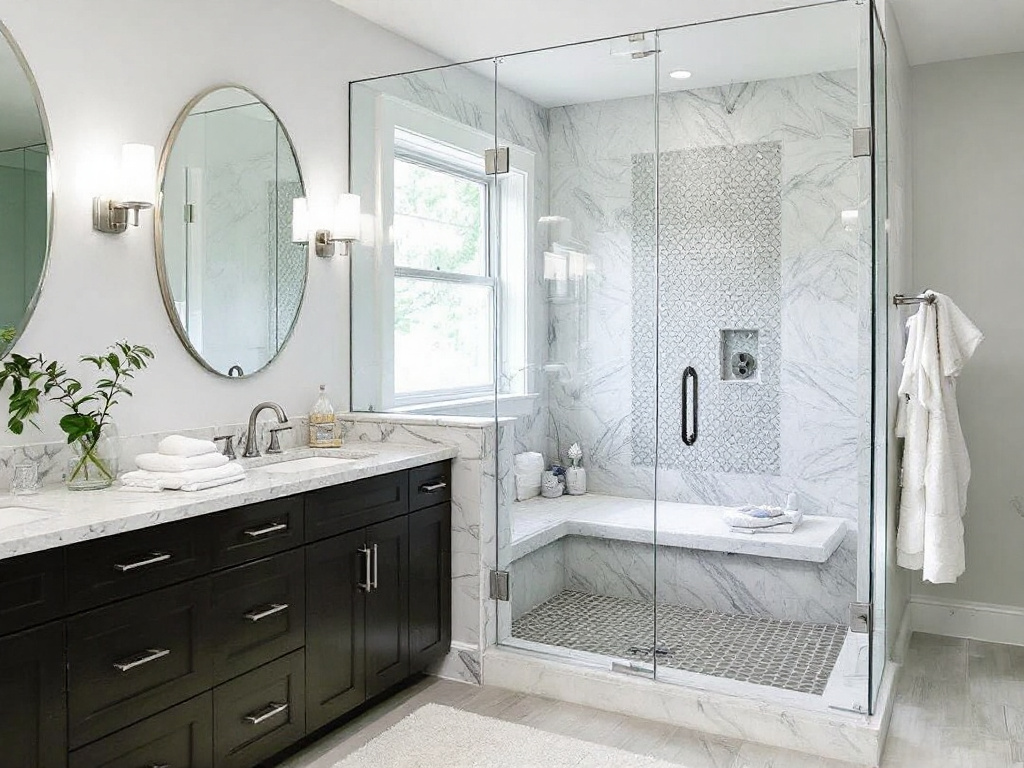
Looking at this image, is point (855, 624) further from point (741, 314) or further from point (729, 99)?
point (729, 99)

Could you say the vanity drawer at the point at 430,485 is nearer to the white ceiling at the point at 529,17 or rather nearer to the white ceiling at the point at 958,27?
the white ceiling at the point at 529,17

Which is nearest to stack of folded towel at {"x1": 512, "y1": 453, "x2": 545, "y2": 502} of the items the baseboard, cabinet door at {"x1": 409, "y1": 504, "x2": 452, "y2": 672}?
cabinet door at {"x1": 409, "y1": 504, "x2": 452, "y2": 672}

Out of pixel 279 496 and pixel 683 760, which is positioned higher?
pixel 279 496

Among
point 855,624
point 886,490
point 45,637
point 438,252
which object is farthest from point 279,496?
point 886,490

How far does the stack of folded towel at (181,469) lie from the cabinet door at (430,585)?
0.84 m

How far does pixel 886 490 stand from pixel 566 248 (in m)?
1.47

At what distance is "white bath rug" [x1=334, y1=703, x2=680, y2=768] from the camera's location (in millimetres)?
2713

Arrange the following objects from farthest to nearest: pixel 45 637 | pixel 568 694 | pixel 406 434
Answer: pixel 406 434 < pixel 568 694 < pixel 45 637

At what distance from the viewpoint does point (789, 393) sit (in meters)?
2.96

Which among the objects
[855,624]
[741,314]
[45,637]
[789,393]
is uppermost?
[741,314]

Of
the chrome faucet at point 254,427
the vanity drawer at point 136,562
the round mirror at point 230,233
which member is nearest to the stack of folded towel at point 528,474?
the chrome faucet at point 254,427

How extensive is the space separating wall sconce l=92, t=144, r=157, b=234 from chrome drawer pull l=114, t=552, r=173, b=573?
107 cm

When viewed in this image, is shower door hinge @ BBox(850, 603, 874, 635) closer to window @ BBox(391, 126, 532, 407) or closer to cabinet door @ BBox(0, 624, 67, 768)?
window @ BBox(391, 126, 532, 407)

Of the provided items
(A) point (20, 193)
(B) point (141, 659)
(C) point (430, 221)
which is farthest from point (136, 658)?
(C) point (430, 221)
